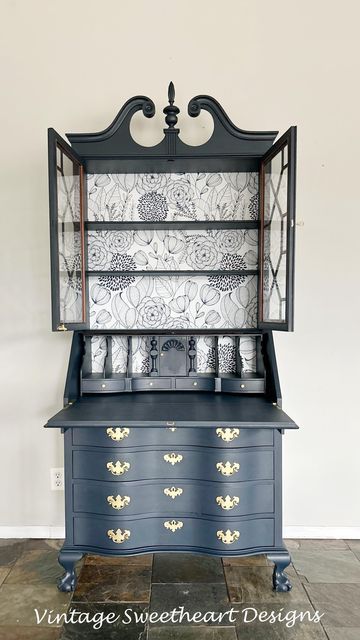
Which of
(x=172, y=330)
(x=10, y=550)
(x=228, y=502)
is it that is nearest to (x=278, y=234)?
(x=172, y=330)

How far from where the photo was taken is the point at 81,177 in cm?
206

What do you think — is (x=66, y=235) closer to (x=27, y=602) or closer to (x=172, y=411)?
(x=172, y=411)

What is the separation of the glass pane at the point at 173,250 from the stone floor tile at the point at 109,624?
1.60 m

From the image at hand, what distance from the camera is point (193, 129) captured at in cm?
223

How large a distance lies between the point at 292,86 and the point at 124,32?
958mm

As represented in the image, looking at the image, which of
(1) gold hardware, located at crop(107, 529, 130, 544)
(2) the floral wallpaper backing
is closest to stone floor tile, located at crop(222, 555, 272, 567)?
(1) gold hardware, located at crop(107, 529, 130, 544)

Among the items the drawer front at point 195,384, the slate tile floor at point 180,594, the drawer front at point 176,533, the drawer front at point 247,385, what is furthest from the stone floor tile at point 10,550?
the drawer front at point 247,385

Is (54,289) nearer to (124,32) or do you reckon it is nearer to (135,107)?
(135,107)

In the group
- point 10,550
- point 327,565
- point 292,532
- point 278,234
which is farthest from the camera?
point 292,532

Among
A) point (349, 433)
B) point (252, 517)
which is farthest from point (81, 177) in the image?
point (349, 433)

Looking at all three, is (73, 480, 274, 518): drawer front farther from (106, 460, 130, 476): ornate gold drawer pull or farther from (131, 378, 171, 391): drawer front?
(131, 378, 171, 391): drawer front

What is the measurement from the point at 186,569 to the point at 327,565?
716 millimetres

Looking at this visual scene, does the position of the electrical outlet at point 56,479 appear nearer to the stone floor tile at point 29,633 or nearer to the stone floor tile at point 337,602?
the stone floor tile at point 29,633

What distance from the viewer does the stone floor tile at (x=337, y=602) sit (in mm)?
1692
